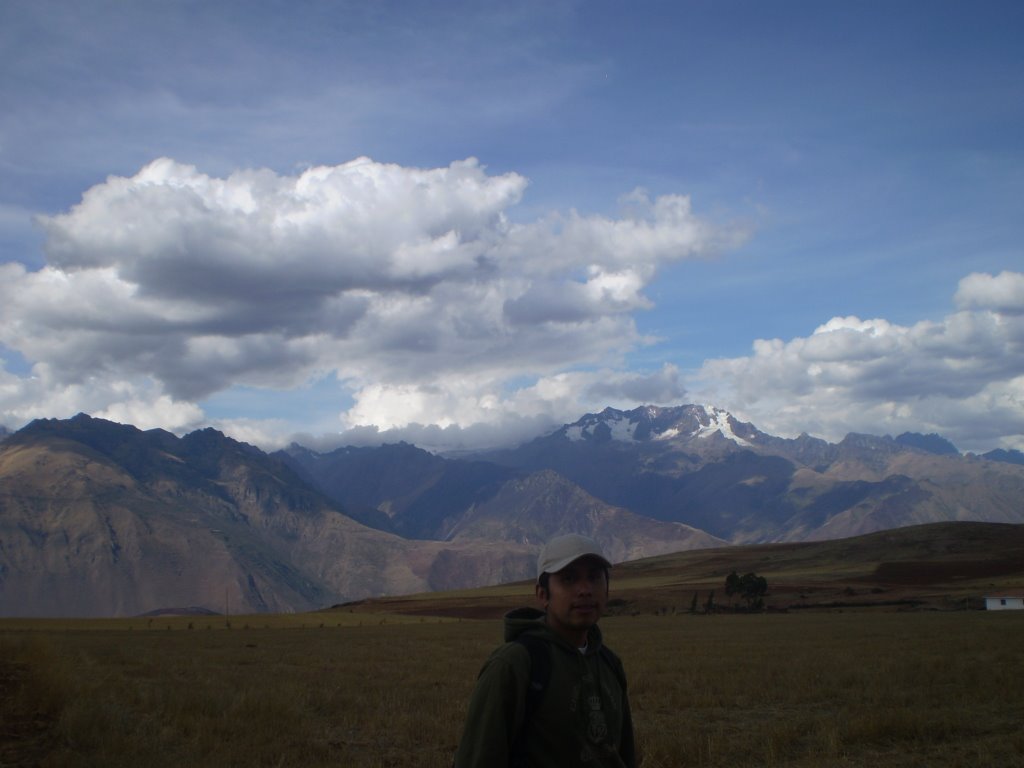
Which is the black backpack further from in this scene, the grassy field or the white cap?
the grassy field

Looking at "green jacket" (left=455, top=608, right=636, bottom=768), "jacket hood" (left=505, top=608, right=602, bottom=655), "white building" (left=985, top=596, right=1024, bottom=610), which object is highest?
"jacket hood" (left=505, top=608, right=602, bottom=655)

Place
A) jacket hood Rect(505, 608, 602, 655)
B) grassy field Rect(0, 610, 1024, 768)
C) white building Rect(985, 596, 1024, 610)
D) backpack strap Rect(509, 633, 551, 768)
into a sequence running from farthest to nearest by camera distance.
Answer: white building Rect(985, 596, 1024, 610), grassy field Rect(0, 610, 1024, 768), jacket hood Rect(505, 608, 602, 655), backpack strap Rect(509, 633, 551, 768)

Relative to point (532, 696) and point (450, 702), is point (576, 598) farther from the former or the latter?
point (450, 702)

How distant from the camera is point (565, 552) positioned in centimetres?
564

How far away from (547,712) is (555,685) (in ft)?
0.53

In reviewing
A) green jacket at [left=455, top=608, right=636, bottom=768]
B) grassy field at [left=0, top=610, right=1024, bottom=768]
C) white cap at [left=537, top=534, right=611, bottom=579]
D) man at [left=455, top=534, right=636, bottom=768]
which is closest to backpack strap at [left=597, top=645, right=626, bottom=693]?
man at [left=455, top=534, right=636, bottom=768]

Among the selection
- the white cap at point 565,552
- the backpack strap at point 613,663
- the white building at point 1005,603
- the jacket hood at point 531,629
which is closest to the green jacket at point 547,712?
the jacket hood at point 531,629

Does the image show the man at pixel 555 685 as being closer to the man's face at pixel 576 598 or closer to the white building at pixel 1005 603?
the man's face at pixel 576 598

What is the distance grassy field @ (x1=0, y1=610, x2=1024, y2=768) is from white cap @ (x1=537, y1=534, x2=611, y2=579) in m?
8.30

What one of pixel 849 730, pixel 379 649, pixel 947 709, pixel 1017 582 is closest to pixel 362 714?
pixel 849 730

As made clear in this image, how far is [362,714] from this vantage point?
706 inches

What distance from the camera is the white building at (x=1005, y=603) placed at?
227 feet

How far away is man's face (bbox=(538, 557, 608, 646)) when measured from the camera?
Answer: 557cm

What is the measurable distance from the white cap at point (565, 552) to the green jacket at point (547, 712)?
14.3 inches
